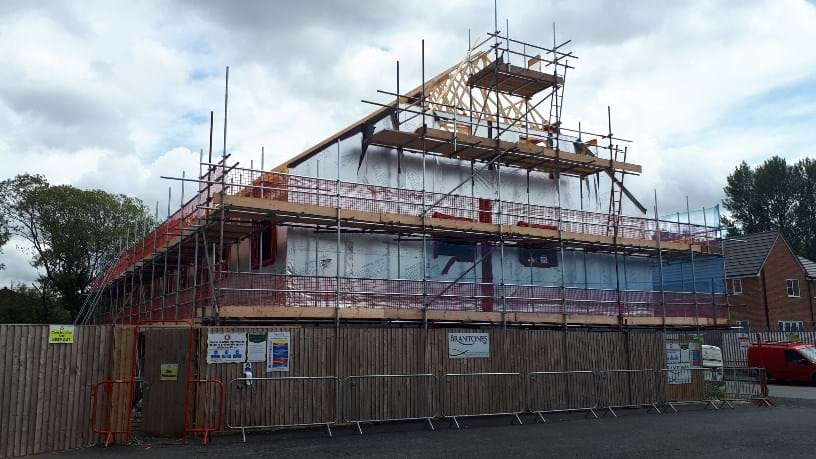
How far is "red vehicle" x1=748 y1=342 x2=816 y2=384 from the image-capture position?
2878 centimetres

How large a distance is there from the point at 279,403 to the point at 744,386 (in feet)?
50.5

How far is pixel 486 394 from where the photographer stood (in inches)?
664

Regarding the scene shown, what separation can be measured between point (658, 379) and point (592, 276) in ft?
22.4

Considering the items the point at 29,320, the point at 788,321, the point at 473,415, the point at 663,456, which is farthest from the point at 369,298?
the point at 29,320

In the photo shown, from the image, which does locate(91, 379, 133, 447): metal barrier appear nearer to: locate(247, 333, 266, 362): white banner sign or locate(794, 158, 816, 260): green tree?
locate(247, 333, 266, 362): white banner sign

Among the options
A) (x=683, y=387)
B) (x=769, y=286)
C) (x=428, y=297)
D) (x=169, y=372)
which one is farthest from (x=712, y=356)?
(x=169, y=372)

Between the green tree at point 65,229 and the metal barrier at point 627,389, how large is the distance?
3611 centimetres

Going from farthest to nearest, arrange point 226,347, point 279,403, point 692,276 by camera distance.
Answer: point 692,276 < point 279,403 < point 226,347

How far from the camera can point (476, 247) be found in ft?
75.9

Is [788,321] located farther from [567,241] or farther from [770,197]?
[770,197]

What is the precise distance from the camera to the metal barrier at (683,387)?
64.8 ft

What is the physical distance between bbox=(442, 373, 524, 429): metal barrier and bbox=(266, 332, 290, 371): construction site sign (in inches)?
150

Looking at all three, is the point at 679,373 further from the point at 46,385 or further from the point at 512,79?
the point at 46,385

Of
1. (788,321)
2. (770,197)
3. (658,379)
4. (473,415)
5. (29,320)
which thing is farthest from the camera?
(770,197)
